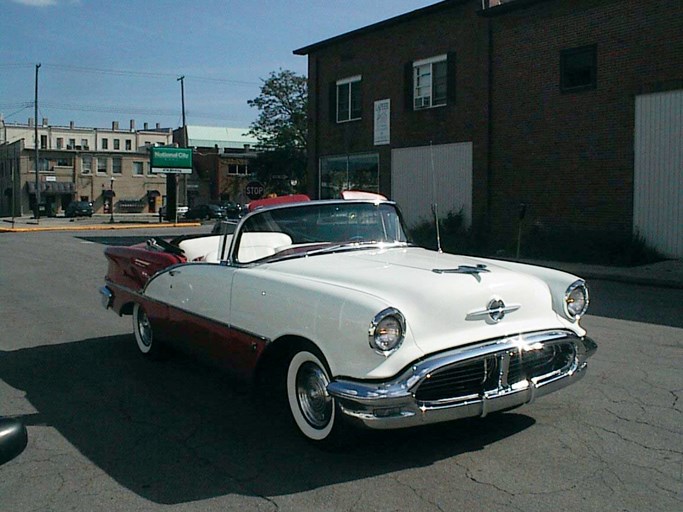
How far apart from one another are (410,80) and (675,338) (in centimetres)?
1673

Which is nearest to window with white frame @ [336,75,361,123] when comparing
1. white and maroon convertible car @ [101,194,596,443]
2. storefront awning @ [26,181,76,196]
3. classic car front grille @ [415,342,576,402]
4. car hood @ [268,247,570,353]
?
white and maroon convertible car @ [101,194,596,443]

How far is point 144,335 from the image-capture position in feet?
23.9

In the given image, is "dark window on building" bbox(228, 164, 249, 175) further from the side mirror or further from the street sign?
the side mirror

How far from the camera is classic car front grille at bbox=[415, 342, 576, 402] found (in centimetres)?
415

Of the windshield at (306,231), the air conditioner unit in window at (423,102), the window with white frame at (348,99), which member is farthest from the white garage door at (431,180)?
the windshield at (306,231)

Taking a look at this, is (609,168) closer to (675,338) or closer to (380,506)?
(675,338)

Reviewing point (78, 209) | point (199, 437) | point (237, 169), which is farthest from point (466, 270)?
point (237, 169)

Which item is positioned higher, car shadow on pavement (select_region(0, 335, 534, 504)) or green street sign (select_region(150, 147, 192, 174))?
green street sign (select_region(150, 147, 192, 174))

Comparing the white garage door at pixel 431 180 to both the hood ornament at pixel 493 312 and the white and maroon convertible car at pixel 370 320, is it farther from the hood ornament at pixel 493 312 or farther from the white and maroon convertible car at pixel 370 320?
the hood ornament at pixel 493 312

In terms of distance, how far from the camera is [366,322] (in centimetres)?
411

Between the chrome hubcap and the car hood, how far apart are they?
56 cm

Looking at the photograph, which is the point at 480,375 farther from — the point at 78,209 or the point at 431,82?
the point at 78,209

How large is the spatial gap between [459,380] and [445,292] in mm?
520

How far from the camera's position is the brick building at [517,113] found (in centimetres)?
1684
